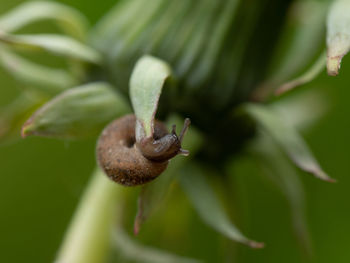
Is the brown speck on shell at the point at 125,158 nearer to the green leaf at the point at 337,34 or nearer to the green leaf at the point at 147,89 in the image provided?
the green leaf at the point at 147,89

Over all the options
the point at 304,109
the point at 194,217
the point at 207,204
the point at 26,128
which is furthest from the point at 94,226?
the point at 194,217

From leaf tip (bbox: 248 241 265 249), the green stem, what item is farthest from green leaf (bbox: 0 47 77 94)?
leaf tip (bbox: 248 241 265 249)

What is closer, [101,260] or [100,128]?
[100,128]

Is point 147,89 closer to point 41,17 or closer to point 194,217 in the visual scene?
point 41,17

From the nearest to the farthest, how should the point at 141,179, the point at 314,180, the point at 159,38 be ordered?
the point at 141,179, the point at 159,38, the point at 314,180

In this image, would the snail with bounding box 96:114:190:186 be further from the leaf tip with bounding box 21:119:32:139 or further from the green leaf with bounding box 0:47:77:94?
the green leaf with bounding box 0:47:77:94

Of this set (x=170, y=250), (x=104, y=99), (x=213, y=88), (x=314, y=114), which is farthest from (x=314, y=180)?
(x=104, y=99)

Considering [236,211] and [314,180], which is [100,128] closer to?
[236,211]

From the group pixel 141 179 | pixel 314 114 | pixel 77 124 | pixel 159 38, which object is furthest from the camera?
pixel 314 114
